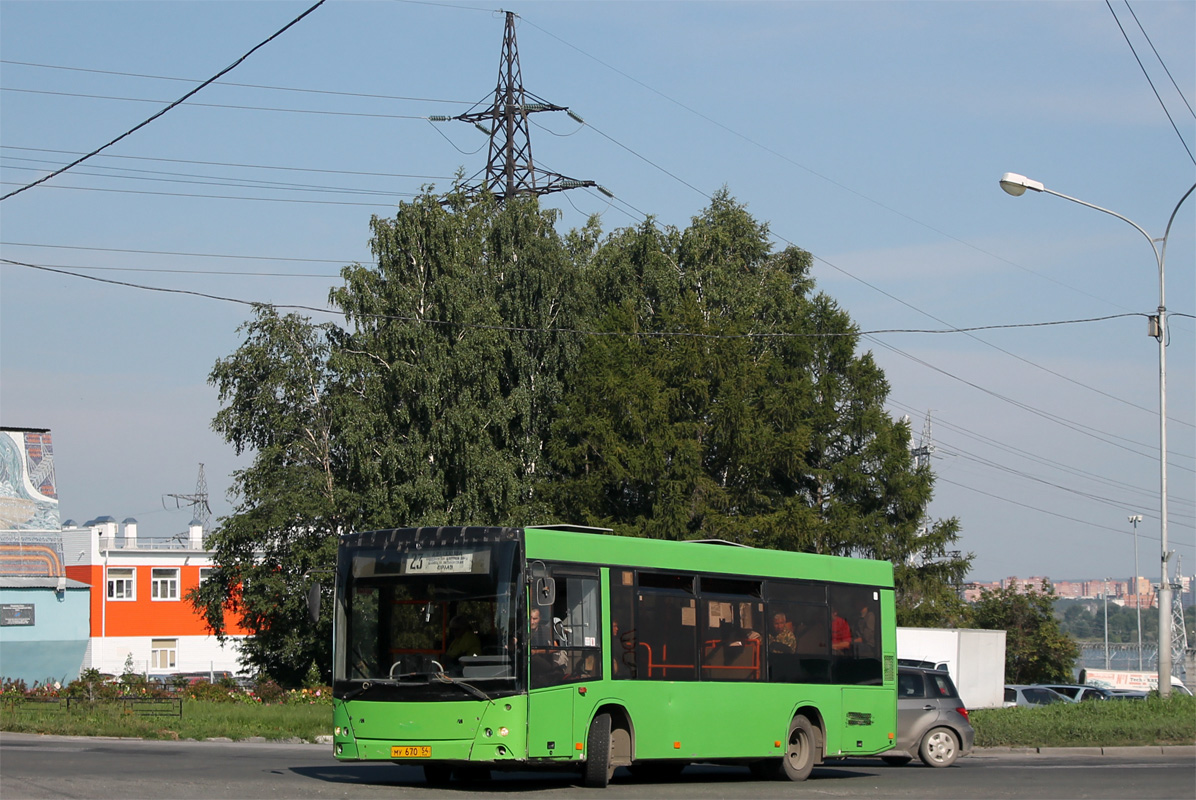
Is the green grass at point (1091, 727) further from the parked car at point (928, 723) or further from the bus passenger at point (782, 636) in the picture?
the bus passenger at point (782, 636)

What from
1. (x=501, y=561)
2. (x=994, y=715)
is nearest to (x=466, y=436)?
(x=994, y=715)

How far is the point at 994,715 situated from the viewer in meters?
26.5

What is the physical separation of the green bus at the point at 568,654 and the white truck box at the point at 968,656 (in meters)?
15.4

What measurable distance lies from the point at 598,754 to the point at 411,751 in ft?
7.02

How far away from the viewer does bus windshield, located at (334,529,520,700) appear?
46.0 ft

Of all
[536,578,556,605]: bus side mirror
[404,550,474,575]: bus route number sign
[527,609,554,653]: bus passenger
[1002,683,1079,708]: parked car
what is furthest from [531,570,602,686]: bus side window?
[1002,683,1079,708]: parked car

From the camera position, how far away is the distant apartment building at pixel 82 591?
57.2m

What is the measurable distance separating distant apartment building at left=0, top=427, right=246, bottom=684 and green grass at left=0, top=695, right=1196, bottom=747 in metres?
21.8

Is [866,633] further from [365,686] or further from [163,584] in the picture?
[163,584]

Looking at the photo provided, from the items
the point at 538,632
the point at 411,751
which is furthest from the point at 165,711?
the point at 538,632

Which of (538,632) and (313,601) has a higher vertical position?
(313,601)

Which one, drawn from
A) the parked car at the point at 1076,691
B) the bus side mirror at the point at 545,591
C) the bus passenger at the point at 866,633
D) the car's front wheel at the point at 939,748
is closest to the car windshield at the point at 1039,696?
the parked car at the point at 1076,691

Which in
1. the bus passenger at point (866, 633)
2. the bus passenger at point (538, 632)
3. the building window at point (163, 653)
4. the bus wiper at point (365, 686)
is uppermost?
the bus passenger at point (538, 632)

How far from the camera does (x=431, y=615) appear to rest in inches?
563
